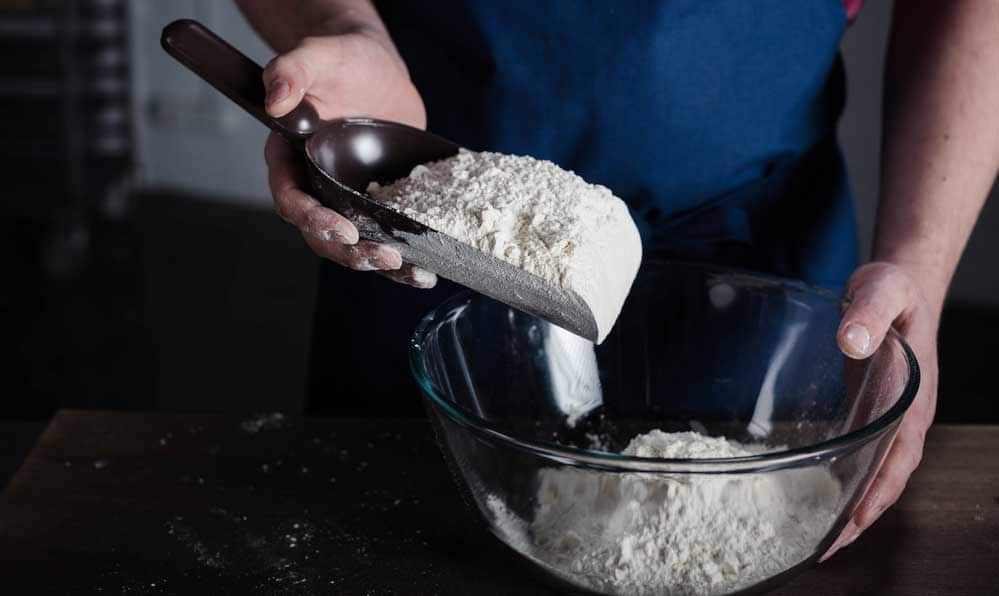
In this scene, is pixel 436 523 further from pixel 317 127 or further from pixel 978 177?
pixel 978 177

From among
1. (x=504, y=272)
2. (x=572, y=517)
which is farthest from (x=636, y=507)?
(x=504, y=272)

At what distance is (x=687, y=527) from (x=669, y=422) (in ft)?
0.71

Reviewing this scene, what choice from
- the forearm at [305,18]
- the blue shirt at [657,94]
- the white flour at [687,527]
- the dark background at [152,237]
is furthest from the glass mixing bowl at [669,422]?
the dark background at [152,237]

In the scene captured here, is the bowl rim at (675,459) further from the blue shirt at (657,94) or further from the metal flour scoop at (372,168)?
A: the blue shirt at (657,94)

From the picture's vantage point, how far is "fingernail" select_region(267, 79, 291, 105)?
0.66 m

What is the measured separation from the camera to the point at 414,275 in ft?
2.30

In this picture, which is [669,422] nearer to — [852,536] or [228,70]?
[852,536]

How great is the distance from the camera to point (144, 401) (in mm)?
1943

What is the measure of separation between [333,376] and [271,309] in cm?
145

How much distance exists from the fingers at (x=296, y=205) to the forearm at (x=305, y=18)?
0.15m

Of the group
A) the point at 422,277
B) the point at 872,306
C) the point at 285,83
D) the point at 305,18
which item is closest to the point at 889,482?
the point at 872,306

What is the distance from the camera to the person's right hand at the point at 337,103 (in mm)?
663

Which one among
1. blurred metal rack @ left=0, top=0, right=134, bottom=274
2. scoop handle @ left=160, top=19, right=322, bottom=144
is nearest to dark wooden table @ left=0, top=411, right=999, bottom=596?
scoop handle @ left=160, top=19, right=322, bottom=144

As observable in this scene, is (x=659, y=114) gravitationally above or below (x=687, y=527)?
above
